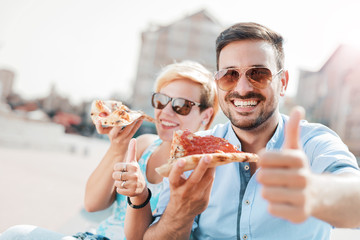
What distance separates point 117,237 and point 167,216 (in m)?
0.85

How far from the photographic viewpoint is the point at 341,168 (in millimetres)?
1683

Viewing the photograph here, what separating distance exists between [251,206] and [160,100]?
171 centimetres

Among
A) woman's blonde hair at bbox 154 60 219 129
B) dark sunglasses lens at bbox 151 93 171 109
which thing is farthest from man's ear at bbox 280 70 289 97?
dark sunglasses lens at bbox 151 93 171 109

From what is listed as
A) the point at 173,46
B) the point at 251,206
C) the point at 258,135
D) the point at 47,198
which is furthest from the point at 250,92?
the point at 173,46

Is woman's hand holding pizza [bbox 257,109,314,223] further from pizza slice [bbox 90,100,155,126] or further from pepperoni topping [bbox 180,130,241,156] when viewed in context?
pizza slice [bbox 90,100,155,126]

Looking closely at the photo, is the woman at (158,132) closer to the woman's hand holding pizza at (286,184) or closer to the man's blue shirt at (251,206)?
the man's blue shirt at (251,206)

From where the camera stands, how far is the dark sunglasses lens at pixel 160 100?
3336 millimetres

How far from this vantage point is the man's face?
7.86ft

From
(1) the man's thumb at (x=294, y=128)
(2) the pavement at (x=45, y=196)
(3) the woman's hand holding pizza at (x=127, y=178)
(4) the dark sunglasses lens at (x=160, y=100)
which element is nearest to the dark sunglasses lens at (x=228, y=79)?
(4) the dark sunglasses lens at (x=160, y=100)

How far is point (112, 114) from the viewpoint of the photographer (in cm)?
303

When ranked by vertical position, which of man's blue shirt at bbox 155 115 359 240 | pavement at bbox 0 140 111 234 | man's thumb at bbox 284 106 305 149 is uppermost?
man's thumb at bbox 284 106 305 149

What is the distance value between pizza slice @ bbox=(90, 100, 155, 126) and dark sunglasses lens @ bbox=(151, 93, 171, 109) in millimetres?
209

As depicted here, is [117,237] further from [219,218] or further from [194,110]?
[194,110]

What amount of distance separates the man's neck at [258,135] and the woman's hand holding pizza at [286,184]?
58.1 inches
